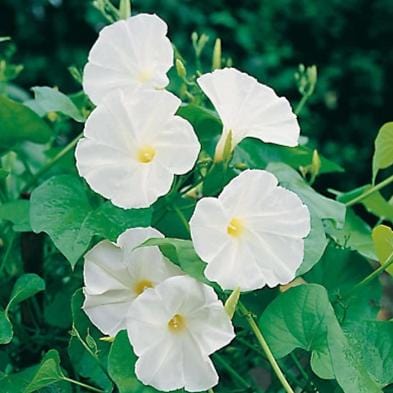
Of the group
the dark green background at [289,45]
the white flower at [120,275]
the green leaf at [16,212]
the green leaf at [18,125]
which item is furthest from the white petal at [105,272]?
the dark green background at [289,45]

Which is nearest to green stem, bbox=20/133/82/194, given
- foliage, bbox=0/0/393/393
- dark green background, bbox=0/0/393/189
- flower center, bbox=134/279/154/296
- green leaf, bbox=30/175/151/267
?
foliage, bbox=0/0/393/393

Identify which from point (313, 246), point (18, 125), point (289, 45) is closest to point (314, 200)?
point (313, 246)

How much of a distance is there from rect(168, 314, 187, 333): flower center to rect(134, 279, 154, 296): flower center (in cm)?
3

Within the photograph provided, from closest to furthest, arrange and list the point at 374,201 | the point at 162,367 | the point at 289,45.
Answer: the point at 162,367 < the point at 374,201 < the point at 289,45

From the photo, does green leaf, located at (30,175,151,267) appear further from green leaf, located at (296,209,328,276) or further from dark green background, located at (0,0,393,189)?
dark green background, located at (0,0,393,189)

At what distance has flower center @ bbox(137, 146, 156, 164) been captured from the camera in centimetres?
58

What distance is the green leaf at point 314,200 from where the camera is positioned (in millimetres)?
652

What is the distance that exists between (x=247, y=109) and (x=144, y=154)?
83 mm

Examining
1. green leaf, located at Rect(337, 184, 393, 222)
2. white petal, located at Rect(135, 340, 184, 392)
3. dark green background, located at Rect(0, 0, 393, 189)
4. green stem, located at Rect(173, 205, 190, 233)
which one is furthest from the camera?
dark green background, located at Rect(0, 0, 393, 189)

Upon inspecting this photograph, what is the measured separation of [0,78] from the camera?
90cm

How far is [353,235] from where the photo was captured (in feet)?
2.42

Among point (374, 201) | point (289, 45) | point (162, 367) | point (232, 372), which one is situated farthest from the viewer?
point (289, 45)

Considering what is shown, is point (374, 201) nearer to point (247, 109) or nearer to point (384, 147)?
point (384, 147)

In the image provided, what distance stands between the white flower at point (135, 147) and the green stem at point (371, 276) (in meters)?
0.15
